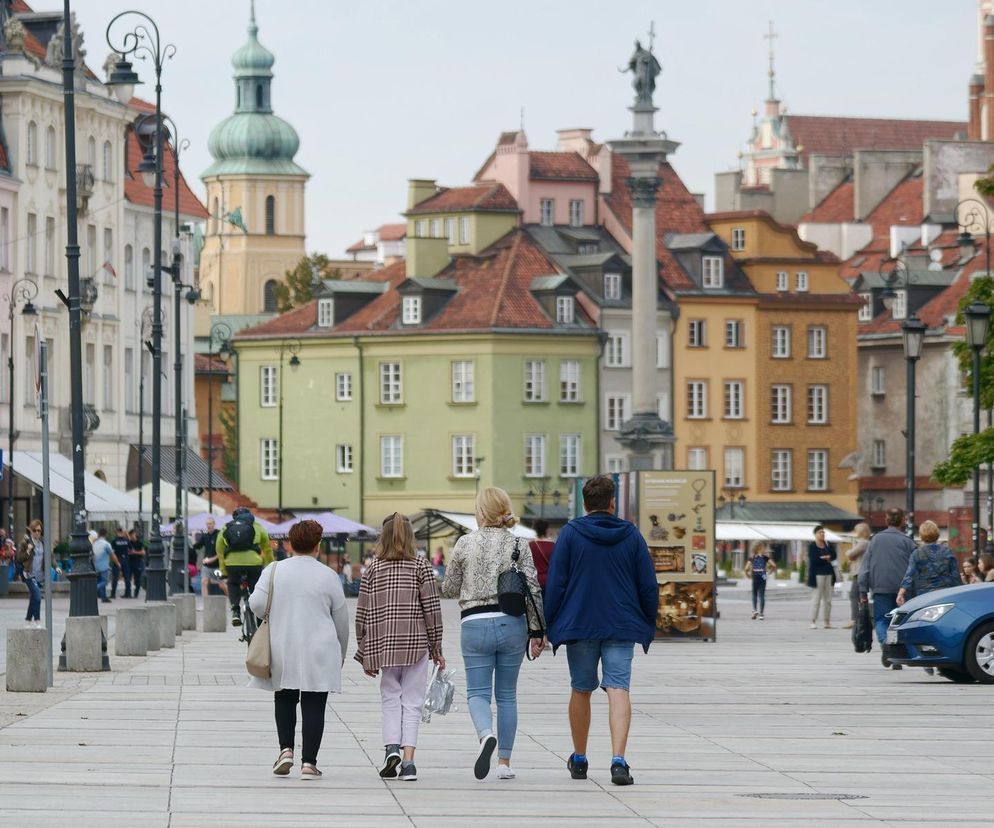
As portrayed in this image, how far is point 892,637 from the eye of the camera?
27031 millimetres

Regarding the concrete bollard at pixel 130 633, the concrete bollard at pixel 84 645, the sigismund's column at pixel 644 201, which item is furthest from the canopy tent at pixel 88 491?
the concrete bollard at pixel 84 645

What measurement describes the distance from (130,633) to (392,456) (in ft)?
238

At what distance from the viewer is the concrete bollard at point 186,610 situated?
41.2 meters

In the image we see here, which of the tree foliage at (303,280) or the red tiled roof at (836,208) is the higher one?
the red tiled roof at (836,208)

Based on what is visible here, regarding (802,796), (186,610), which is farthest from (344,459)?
(802,796)

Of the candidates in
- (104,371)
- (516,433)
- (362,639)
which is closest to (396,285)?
(516,433)

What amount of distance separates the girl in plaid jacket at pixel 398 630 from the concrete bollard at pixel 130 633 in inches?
606

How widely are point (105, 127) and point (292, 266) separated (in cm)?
10034

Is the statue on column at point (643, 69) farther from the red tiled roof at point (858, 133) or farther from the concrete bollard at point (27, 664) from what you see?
the red tiled roof at point (858, 133)

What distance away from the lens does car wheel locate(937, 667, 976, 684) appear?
27391mm

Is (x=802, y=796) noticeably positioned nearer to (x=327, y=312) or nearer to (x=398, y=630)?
(x=398, y=630)

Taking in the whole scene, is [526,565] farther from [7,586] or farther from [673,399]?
[673,399]

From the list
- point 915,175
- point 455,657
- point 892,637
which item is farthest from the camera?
point 915,175

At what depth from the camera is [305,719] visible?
1642 centimetres
